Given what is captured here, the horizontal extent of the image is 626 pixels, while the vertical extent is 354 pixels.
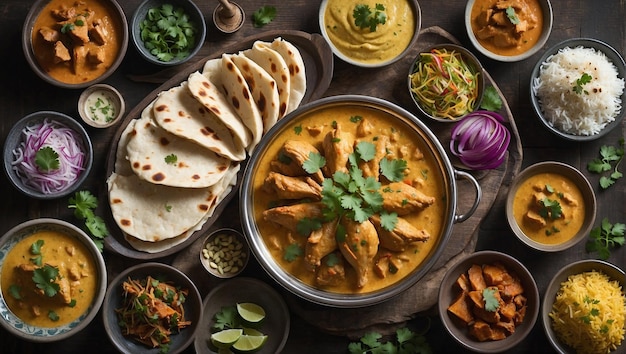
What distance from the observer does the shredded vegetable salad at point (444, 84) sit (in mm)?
5676

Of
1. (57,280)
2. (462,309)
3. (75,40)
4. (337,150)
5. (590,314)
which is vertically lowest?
(57,280)

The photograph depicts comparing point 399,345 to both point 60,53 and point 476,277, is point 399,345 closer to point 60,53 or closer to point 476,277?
point 476,277

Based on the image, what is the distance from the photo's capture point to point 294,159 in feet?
17.2

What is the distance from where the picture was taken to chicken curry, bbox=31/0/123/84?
18.8ft

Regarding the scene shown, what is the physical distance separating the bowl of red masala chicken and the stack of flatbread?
177cm

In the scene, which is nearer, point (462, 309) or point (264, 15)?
point (462, 309)

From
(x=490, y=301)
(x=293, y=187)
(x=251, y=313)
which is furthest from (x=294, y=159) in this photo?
(x=490, y=301)

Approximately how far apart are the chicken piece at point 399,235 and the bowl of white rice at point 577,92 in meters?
1.44

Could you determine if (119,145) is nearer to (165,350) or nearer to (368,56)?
(165,350)

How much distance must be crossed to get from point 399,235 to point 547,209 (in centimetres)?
128

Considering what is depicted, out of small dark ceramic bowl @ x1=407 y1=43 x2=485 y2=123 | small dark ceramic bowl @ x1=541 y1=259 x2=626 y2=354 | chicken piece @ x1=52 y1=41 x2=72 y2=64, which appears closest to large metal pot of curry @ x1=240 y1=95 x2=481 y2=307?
small dark ceramic bowl @ x1=407 y1=43 x2=485 y2=123

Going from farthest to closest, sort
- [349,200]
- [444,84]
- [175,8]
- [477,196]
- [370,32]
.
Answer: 1. [175,8]
2. [370,32]
3. [444,84]
4. [477,196]
5. [349,200]

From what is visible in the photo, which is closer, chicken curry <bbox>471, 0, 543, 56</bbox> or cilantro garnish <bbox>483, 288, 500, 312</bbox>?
cilantro garnish <bbox>483, 288, 500, 312</bbox>

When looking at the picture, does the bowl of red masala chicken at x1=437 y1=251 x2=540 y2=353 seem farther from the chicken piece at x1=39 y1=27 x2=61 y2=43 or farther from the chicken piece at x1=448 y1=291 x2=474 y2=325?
the chicken piece at x1=39 y1=27 x2=61 y2=43
